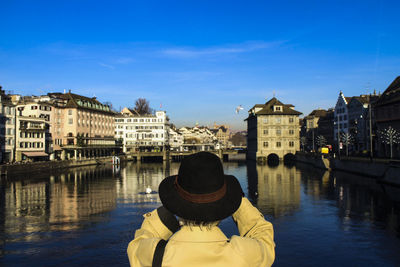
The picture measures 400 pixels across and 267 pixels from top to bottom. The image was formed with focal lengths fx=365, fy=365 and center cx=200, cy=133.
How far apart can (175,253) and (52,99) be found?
115 metres

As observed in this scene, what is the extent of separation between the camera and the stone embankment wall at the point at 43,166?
221 ft

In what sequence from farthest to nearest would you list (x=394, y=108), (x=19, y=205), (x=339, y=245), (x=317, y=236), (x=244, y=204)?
1. (x=394, y=108)
2. (x=19, y=205)
3. (x=317, y=236)
4. (x=339, y=245)
5. (x=244, y=204)

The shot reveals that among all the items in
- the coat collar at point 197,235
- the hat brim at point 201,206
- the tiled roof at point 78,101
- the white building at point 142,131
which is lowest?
the coat collar at point 197,235

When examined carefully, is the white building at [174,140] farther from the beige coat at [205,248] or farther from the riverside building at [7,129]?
the beige coat at [205,248]

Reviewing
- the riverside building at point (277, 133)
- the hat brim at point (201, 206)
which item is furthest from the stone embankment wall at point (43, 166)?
the hat brim at point (201, 206)

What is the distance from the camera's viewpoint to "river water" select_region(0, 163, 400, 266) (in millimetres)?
20153

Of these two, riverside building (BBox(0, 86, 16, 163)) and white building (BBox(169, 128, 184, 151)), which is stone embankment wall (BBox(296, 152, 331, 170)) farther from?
white building (BBox(169, 128, 184, 151))

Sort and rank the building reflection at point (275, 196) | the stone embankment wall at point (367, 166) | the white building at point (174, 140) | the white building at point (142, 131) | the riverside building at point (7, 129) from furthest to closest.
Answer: the white building at point (174, 140)
the white building at point (142, 131)
the riverside building at point (7, 129)
the stone embankment wall at point (367, 166)
the building reflection at point (275, 196)

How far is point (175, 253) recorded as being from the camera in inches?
116

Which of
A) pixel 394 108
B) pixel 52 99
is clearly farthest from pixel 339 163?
pixel 52 99

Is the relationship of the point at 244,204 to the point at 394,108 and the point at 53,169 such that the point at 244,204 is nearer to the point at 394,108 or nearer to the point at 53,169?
the point at 394,108

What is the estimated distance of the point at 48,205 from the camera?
123 ft

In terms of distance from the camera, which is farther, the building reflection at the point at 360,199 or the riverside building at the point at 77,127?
the riverside building at the point at 77,127

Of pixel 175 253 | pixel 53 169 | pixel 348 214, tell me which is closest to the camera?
pixel 175 253
